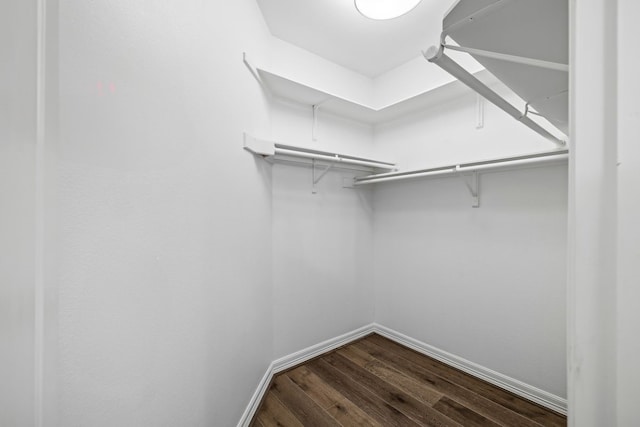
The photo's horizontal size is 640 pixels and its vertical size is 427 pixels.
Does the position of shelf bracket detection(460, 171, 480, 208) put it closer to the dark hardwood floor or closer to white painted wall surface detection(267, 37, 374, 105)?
white painted wall surface detection(267, 37, 374, 105)

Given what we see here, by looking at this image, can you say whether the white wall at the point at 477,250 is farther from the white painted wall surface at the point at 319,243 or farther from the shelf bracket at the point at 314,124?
the shelf bracket at the point at 314,124

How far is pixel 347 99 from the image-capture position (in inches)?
82.5

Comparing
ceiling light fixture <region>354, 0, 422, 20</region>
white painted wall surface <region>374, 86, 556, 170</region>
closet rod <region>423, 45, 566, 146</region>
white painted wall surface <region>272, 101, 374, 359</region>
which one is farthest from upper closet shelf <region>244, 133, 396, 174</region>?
closet rod <region>423, 45, 566, 146</region>

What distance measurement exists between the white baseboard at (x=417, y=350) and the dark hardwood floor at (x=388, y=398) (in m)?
0.05

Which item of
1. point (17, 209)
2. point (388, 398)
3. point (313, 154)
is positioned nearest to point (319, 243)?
point (313, 154)

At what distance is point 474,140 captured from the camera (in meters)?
1.94

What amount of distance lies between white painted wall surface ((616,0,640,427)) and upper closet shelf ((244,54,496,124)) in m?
1.56

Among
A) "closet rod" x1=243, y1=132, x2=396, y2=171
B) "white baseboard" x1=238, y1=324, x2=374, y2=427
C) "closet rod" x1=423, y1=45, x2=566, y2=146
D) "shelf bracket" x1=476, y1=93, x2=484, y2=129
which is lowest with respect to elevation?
"white baseboard" x1=238, y1=324, x2=374, y2=427

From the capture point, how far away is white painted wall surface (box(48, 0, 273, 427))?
1.84 feet

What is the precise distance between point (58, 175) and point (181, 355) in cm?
72

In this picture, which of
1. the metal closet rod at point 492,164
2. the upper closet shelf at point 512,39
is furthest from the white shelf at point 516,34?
the metal closet rod at point 492,164

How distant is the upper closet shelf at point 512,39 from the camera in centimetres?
62

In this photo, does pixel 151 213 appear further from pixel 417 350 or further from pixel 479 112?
pixel 417 350

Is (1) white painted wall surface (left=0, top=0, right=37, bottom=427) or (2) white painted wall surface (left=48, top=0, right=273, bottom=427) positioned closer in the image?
(1) white painted wall surface (left=0, top=0, right=37, bottom=427)
